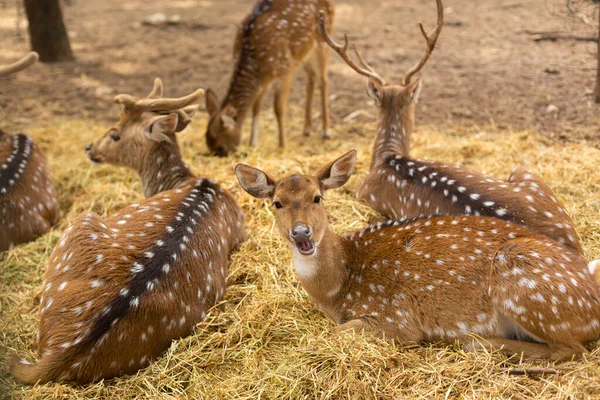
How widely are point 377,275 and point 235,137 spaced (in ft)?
11.2

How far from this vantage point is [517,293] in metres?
3.14

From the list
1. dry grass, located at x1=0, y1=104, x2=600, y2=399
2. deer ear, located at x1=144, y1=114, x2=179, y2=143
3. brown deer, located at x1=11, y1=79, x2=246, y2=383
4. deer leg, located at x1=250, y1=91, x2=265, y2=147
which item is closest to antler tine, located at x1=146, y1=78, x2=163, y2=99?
deer ear, located at x1=144, y1=114, x2=179, y2=143

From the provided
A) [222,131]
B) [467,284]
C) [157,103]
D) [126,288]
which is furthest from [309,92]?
[126,288]

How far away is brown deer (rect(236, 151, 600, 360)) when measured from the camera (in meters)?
3.11

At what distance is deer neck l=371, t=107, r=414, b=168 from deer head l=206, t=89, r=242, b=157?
1830 millimetres

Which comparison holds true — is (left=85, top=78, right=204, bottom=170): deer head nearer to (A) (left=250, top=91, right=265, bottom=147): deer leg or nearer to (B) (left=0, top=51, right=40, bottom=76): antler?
(B) (left=0, top=51, right=40, bottom=76): antler

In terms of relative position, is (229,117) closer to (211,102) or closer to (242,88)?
(211,102)

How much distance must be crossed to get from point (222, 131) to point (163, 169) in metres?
1.59

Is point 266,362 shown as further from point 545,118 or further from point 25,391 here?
point 545,118

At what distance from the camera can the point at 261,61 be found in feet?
21.8

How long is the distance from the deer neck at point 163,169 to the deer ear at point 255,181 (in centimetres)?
136

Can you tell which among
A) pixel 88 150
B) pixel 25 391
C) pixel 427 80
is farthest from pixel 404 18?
pixel 25 391

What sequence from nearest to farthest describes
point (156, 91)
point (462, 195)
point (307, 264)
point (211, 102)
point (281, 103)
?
point (307, 264)
point (462, 195)
point (156, 91)
point (211, 102)
point (281, 103)

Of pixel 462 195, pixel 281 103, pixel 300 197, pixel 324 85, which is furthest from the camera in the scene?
pixel 324 85
